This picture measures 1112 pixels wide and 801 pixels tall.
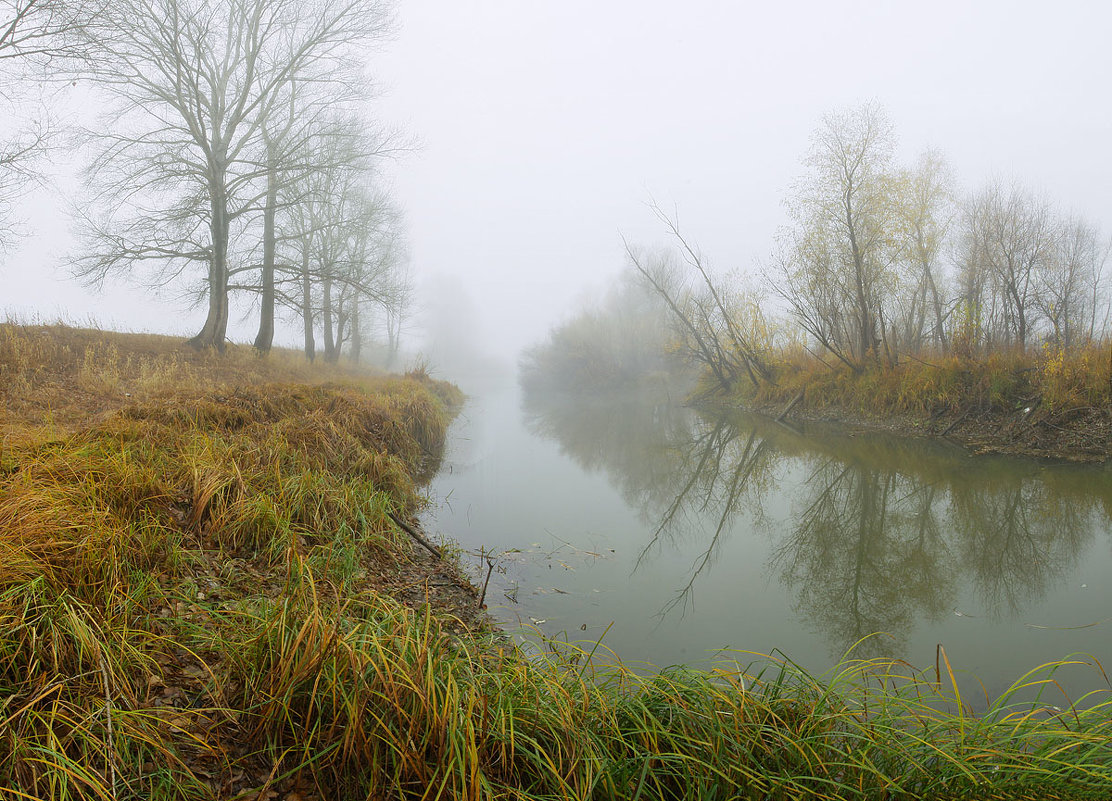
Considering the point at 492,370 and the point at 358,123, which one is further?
the point at 492,370

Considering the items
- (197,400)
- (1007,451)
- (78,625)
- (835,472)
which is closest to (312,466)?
(197,400)

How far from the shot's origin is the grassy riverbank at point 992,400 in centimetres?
980

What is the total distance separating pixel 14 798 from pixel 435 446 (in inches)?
427

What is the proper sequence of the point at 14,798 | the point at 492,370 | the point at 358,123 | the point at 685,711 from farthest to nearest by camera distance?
the point at 492,370
the point at 358,123
the point at 685,711
the point at 14,798

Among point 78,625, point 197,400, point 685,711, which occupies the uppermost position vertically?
point 197,400

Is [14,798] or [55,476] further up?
[55,476]

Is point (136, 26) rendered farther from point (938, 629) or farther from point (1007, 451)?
point (1007, 451)

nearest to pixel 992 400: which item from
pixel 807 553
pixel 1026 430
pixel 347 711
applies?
pixel 1026 430

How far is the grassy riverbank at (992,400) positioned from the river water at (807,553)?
2.89 feet

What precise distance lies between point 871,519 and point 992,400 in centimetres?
686

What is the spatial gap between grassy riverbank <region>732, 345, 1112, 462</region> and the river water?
2.89 ft

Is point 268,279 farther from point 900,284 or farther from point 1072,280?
point 1072,280

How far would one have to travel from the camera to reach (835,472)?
1000cm

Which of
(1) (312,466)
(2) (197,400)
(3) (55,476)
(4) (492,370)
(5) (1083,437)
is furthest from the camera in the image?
(4) (492,370)
